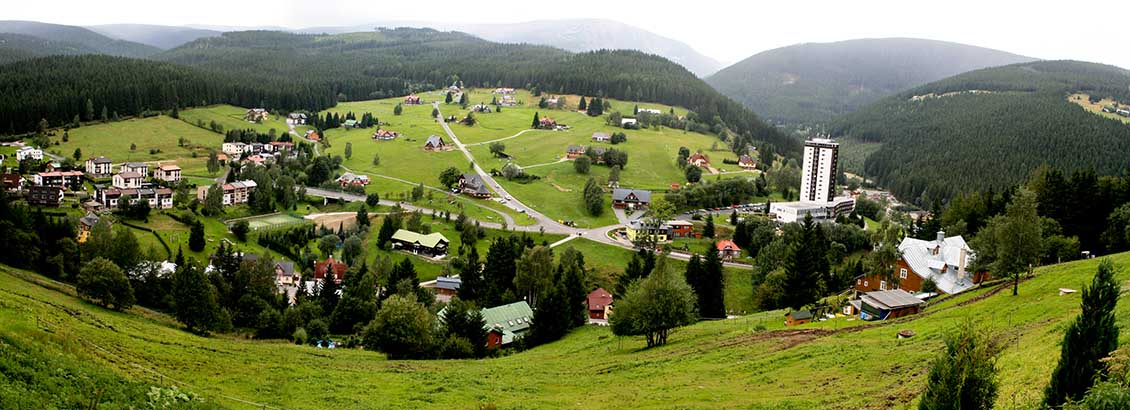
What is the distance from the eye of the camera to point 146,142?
119m

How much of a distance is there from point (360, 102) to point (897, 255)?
530 feet

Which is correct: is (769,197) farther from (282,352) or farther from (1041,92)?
(1041,92)

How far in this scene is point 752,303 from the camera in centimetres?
6619

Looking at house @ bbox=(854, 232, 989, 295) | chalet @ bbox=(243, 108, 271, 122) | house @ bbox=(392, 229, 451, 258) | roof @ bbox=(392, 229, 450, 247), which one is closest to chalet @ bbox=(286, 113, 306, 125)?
chalet @ bbox=(243, 108, 271, 122)

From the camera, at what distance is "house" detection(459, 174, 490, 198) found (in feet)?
358

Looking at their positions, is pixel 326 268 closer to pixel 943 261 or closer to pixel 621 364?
pixel 621 364

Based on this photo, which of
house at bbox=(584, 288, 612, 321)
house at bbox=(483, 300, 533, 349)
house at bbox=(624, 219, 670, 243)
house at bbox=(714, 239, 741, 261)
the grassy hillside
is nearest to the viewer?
the grassy hillside

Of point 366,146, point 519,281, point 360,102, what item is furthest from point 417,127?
point 519,281

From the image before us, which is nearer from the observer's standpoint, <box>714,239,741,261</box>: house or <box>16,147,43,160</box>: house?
<box>714,239,741,261</box>: house

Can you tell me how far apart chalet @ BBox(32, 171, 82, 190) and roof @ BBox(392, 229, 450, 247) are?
3880 centimetres

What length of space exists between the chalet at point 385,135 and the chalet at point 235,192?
49.9m

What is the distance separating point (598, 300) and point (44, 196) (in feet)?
197

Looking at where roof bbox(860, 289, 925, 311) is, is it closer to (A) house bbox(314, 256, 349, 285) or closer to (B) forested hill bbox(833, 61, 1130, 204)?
(A) house bbox(314, 256, 349, 285)

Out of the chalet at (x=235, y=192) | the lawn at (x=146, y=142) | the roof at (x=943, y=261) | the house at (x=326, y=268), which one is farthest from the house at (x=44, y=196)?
the roof at (x=943, y=261)
